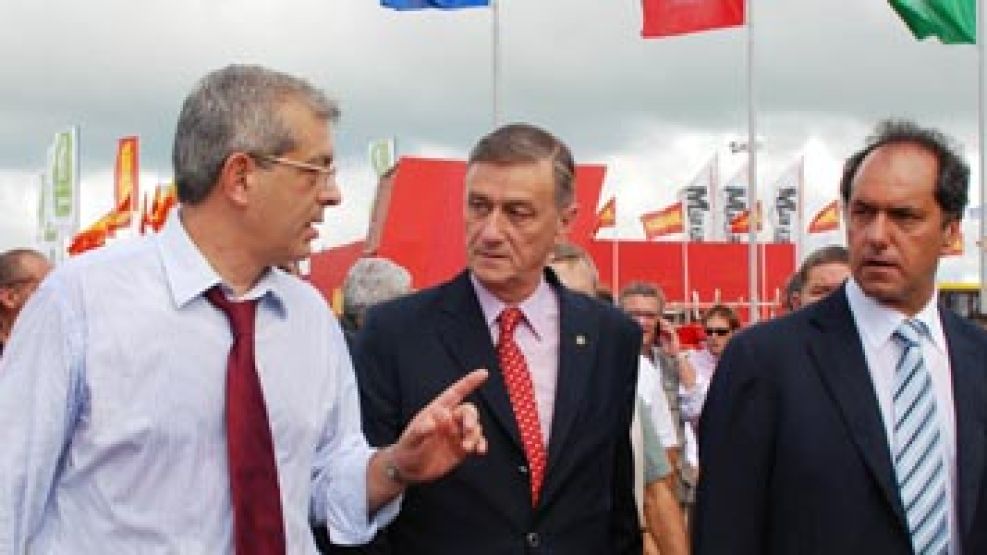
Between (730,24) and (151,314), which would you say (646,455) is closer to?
(151,314)

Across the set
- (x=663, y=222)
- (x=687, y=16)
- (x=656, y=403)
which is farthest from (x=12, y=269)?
(x=663, y=222)

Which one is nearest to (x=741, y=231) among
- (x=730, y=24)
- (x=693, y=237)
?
(x=693, y=237)

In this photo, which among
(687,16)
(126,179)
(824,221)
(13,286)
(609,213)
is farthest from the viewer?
(609,213)

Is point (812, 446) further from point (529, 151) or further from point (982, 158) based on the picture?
point (982, 158)

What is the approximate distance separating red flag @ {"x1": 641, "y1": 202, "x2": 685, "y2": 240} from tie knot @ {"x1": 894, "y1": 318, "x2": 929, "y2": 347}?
3201 centimetres

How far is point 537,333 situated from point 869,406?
86 centimetres

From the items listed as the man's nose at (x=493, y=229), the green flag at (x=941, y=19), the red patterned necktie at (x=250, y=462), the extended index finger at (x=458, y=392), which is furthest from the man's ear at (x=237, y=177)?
the green flag at (x=941, y=19)

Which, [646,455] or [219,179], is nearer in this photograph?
[219,179]

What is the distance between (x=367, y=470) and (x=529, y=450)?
615 mm

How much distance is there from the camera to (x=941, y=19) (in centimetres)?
1630

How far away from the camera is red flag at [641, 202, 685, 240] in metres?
35.4

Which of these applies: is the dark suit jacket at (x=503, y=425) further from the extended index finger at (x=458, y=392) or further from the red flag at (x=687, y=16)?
the red flag at (x=687, y=16)

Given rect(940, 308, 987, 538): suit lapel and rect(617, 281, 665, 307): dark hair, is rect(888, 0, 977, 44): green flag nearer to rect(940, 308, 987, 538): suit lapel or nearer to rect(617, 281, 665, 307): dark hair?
rect(617, 281, 665, 307): dark hair

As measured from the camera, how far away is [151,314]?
260 centimetres
